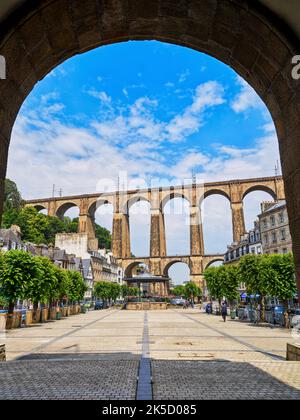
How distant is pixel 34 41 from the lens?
439 cm

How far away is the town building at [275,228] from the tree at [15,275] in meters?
27.6

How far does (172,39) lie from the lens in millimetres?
5168

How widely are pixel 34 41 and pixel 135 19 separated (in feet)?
4.79

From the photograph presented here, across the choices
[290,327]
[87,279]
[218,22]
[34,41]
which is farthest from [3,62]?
[87,279]

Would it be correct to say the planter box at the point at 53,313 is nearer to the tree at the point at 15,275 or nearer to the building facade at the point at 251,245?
the tree at the point at 15,275

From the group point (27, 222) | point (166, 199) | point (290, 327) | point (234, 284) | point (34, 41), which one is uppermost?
point (166, 199)

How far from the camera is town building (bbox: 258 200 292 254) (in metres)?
38.5

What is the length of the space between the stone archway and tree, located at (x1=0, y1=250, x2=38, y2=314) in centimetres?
1985

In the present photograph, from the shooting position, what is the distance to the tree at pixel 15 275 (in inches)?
877

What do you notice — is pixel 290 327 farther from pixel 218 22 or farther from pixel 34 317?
pixel 218 22

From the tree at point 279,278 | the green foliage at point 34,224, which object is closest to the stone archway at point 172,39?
the tree at point 279,278

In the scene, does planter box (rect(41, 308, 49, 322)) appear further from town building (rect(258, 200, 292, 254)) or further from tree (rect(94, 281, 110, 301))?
town building (rect(258, 200, 292, 254))

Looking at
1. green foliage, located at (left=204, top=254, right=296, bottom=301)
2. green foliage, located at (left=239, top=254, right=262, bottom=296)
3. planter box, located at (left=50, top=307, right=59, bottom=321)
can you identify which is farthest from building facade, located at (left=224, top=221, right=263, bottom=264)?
planter box, located at (left=50, top=307, right=59, bottom=321)

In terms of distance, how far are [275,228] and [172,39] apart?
38525mm
